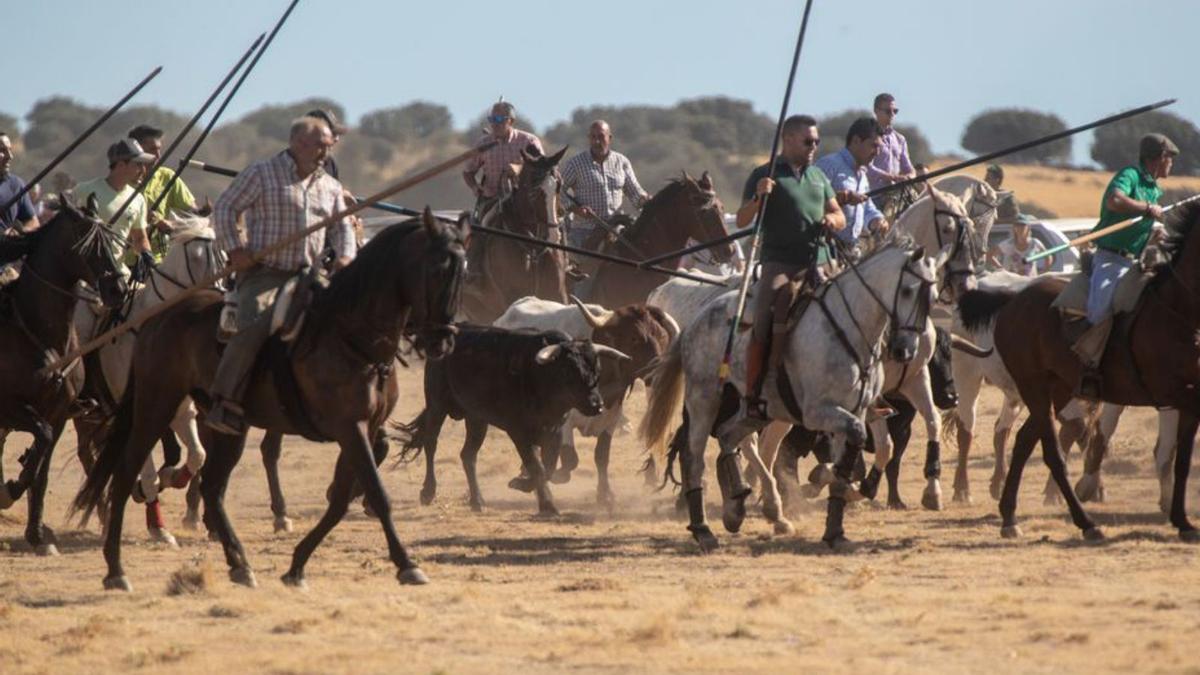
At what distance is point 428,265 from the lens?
12.6 m

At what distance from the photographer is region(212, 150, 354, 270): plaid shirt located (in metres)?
13.4

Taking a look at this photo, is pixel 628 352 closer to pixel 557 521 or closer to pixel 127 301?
pixel 557 521

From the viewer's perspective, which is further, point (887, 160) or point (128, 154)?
point (887, 160)

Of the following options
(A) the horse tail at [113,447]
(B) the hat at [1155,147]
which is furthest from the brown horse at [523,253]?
(A) the horse tail at [113,447]

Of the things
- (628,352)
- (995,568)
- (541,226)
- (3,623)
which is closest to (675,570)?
(995,568)

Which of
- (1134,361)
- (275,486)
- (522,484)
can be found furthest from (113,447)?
(1134,361)

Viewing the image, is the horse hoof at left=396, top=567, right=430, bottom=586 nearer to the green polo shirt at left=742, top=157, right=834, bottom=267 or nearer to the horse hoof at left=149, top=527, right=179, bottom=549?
the green polo shirt at left=742, top=157, right=834, bottom=267

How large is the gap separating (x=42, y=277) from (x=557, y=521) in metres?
4.36

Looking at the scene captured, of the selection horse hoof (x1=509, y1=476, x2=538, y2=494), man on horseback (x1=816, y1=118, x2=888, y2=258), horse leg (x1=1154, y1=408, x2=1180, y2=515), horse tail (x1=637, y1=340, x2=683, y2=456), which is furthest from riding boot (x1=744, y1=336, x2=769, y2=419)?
horse hoof (x1=509, y1=476, x2=538, y2=494)

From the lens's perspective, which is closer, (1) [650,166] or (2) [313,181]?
(2) [313,181]

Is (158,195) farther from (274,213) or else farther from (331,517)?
(331,517)

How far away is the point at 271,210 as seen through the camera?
1338 cm

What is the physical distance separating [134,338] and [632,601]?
5.17m

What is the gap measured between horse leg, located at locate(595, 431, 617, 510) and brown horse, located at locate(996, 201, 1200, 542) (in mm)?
3836
